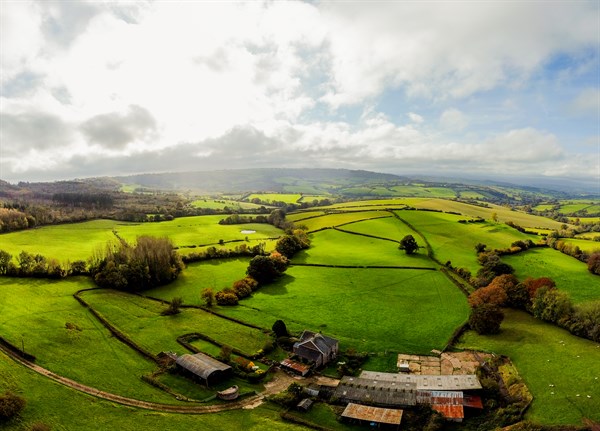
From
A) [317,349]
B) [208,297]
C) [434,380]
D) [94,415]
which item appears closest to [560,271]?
[434,380]

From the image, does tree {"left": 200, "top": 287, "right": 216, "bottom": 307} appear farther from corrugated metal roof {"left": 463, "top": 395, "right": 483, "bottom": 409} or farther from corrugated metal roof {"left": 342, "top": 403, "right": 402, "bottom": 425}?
corrugated metal roof {"left": 463, "top": 395, "right": 483, "bottom": 409}

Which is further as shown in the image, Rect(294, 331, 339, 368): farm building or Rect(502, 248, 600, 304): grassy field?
Rect(502, 248, 600, 304): grassy field

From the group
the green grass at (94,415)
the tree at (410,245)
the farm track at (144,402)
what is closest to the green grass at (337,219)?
the tree at (410,245)

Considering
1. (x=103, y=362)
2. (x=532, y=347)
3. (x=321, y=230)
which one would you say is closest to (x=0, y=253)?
(x=103, y=362)

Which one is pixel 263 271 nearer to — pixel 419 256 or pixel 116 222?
pixel 419 256

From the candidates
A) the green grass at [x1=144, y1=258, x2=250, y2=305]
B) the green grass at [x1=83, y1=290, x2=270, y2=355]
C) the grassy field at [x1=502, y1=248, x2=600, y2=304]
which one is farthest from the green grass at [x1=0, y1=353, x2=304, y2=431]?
the grassy field at [x1=502, y1=248, x2=600, y2=304]

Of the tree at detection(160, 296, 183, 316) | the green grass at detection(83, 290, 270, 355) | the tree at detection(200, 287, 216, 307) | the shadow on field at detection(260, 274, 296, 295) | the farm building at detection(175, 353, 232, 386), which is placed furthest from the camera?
the shadow on field at detection(260, 274, 296, 295)
